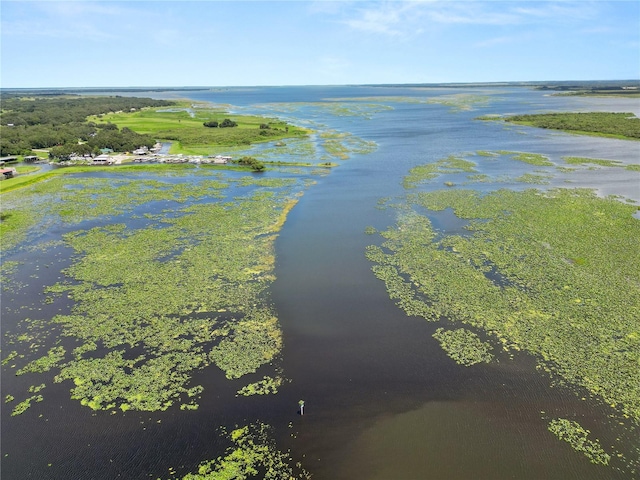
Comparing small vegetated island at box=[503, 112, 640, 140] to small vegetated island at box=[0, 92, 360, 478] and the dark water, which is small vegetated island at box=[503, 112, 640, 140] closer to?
small vegetated island at box=[0, 92, 360, 478]

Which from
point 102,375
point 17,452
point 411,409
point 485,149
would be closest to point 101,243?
point 102,375

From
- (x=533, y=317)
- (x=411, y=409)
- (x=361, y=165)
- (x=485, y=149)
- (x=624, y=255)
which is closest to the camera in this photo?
(x=411, y=409)

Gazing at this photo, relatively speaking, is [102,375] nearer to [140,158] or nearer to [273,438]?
[273,438]

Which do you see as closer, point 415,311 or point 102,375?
point 102,375

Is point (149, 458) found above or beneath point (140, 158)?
beneath

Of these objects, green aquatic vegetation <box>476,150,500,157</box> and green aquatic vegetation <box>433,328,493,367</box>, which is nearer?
green aquatic vegetation <box>433,328,493,367</box>

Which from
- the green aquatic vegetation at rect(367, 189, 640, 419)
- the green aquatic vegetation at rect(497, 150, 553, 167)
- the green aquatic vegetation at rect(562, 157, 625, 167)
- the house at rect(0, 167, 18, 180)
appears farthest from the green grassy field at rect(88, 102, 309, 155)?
the green aquatic vegetation at rect(562, 157, 625, 167)

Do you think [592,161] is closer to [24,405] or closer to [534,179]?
[534,179]
